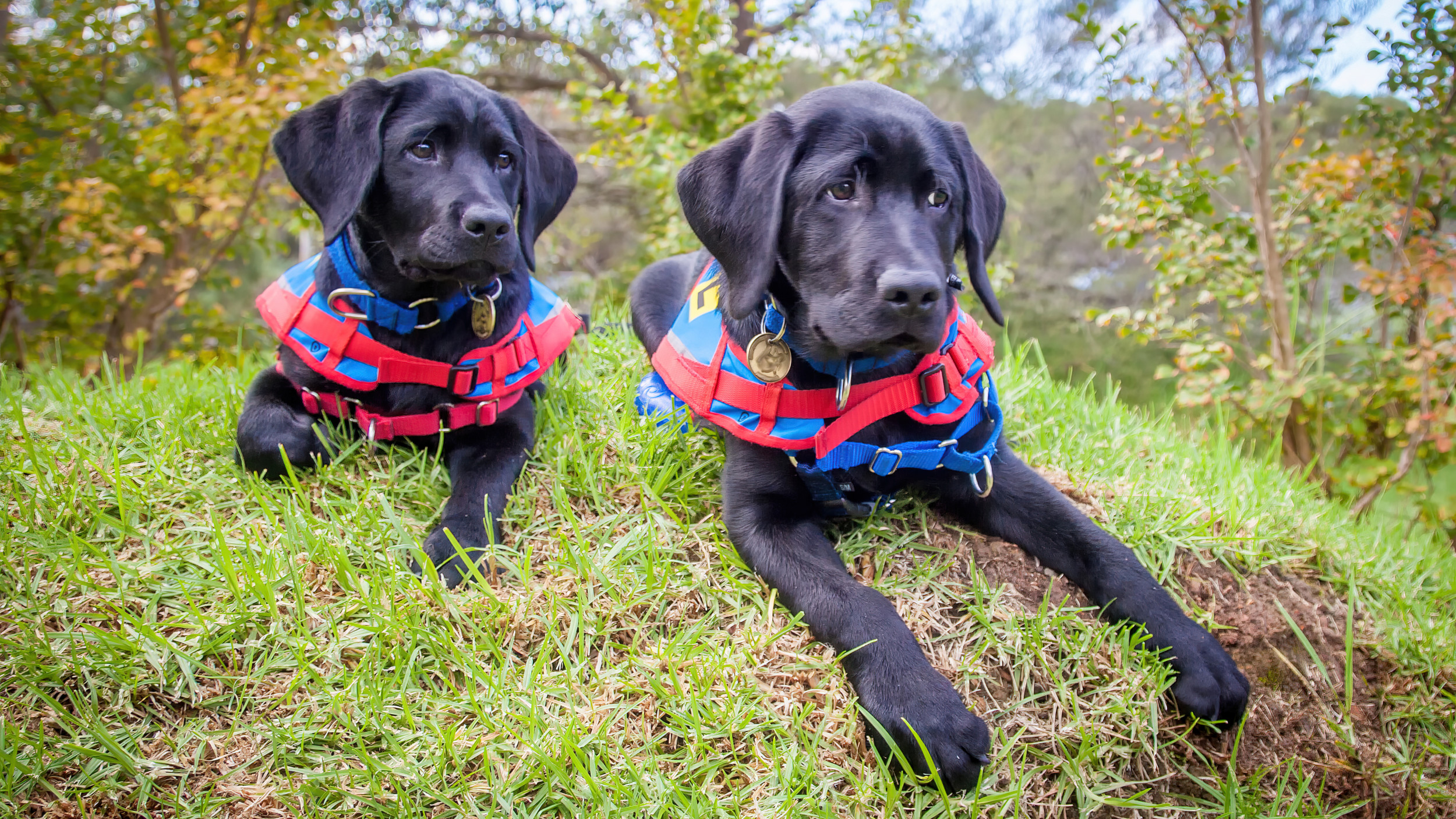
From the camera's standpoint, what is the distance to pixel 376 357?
7.34 ft

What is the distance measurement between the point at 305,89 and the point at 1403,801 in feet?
→ 17.2

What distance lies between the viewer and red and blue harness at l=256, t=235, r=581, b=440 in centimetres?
224

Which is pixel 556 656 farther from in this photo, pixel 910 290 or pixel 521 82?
pixel 521 82

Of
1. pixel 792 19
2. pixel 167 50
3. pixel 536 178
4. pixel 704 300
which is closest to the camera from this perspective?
pixel 704 300

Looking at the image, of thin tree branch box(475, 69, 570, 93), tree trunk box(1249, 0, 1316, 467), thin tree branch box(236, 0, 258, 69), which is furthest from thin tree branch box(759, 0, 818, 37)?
thin tree branch box(236, 0, 258, 69)

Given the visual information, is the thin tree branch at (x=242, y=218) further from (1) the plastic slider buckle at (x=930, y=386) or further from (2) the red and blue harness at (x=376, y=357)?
(1) the plastic slider buckle at (x=930, y=386)

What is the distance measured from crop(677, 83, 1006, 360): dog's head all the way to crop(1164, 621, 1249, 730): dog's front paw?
2.93 ft

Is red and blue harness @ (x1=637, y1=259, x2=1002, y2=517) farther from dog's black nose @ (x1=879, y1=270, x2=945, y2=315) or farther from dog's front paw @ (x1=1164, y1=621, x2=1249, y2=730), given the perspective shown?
dog's front paw @ (x1=1164, y1=621, x2=1249, y2=730)

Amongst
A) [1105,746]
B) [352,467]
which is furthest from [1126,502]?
[352,467]

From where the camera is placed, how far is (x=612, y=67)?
704 centimetres

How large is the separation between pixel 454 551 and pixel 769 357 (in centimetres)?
92

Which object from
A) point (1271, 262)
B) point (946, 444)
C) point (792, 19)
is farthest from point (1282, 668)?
point (792, 19)

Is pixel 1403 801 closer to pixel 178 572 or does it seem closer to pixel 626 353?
pixel 626 353

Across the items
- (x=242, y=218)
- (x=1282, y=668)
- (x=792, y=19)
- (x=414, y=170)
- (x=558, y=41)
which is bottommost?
(x=242, y=218)
